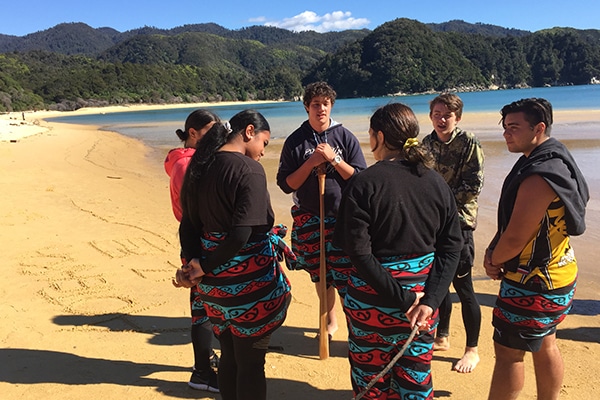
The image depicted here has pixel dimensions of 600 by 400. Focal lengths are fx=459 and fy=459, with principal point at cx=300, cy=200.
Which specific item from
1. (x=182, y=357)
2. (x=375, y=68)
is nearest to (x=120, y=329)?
(x=182, y=357)

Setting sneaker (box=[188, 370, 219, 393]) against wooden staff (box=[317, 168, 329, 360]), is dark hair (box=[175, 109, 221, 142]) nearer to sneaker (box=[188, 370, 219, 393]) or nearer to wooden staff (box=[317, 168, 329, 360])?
wooden staff (box=[317, 168, 329, 360])

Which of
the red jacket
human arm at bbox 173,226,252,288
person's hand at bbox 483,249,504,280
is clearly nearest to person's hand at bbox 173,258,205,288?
human arm at bbox 173,226,252,288

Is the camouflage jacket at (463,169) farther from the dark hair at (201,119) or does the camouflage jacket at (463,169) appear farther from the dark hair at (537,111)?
the dark hair at (201,119)

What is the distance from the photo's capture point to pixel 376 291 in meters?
1.96

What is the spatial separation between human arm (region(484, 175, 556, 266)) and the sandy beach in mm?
1384

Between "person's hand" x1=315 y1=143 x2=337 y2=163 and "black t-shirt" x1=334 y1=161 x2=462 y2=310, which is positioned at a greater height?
"person's hand" x1=315 y1=143 x2=337 y2=163

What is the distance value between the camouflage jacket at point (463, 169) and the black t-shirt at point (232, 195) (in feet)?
→ 5.14

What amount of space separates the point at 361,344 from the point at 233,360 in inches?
31.5

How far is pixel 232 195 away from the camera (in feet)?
7.18

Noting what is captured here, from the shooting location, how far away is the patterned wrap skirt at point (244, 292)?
2314 mm

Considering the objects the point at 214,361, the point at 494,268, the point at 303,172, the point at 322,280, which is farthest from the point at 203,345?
the point at 494,268

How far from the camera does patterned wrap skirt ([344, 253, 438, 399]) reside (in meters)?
2.01

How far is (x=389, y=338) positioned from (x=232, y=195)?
0.97 meters

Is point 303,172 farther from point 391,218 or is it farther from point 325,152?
point 391,218
